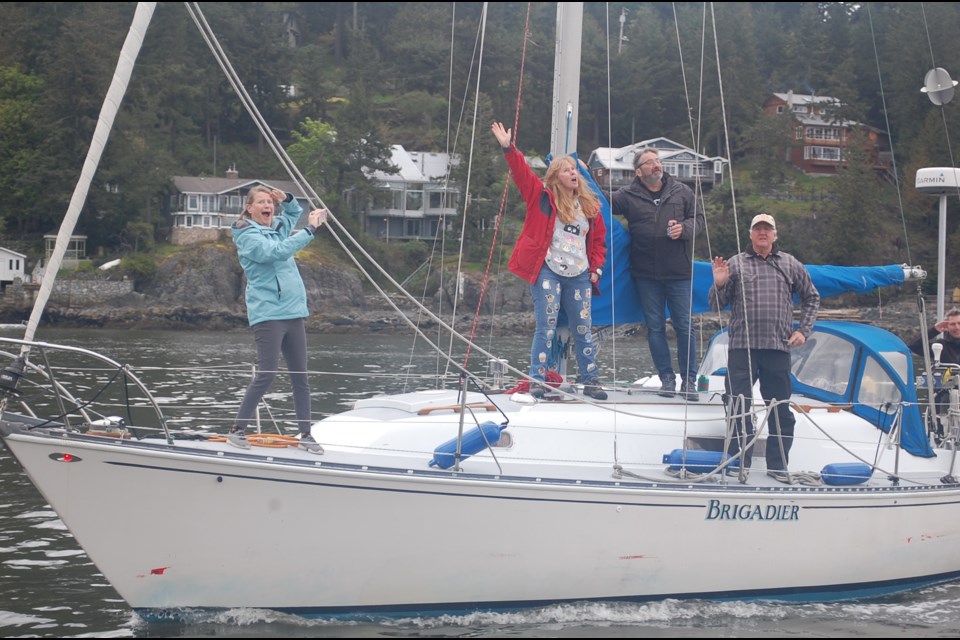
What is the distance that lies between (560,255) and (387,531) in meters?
2.82

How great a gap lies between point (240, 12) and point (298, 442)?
75.7 metres

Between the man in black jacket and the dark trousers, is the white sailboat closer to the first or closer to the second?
the dark trousers

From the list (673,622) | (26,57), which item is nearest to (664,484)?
(673,622)

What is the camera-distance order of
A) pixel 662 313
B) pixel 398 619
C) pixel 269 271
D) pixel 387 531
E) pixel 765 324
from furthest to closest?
pixel 662 313 → pixel 765 324 → pixel 269 271 → pixel 398 619 → pixel 387 531

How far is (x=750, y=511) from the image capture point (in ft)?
24.8

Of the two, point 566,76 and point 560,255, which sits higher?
point 566,76

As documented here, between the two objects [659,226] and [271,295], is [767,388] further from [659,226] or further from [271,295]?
[271,295]

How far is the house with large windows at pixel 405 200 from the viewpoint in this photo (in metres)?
64.0

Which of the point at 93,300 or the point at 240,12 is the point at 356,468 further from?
the point at 240,12

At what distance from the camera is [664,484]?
24.1 ft

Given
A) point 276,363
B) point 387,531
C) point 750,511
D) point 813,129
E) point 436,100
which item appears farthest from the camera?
point 436,100

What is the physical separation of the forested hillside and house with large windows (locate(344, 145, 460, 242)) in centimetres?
161

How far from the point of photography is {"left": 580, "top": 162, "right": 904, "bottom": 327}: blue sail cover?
9.10 m

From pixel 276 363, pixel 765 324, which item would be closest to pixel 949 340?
pixel 765 324
